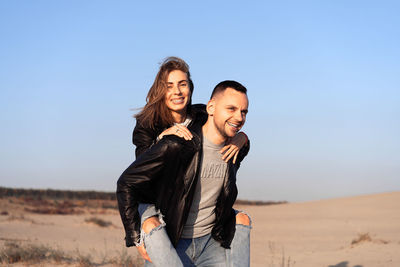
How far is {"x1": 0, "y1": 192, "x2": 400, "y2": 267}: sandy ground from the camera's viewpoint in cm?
1109

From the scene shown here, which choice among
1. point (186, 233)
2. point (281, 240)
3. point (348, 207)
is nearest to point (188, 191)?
point (186, 233)

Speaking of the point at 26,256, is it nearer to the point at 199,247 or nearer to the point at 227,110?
the point at 199,247

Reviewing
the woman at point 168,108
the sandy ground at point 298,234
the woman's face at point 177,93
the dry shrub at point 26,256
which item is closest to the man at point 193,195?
the woman at point 168,108

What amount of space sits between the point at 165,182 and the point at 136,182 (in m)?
0.23

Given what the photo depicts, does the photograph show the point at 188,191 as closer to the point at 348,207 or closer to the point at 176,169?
the point at 176,169

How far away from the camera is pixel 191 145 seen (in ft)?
12.4

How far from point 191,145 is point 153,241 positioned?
796mm

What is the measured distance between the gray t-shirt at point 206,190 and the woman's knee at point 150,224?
34 cm

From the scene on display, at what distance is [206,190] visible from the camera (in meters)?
3.97

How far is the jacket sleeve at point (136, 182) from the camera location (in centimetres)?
368

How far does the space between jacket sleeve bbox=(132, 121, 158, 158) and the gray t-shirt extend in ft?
2.82

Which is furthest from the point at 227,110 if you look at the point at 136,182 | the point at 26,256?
the point at 26,256

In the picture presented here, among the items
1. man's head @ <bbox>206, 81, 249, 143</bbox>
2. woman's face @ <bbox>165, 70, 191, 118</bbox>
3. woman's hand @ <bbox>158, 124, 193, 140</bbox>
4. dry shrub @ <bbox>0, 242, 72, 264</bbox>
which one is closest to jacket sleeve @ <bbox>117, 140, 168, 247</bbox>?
woman's hand @ <bbox>158, 124, 193, 140</bbox>

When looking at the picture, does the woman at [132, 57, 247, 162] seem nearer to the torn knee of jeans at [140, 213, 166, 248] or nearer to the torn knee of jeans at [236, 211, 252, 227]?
the torn knee of jeans at [236, 211, 252, 227]
